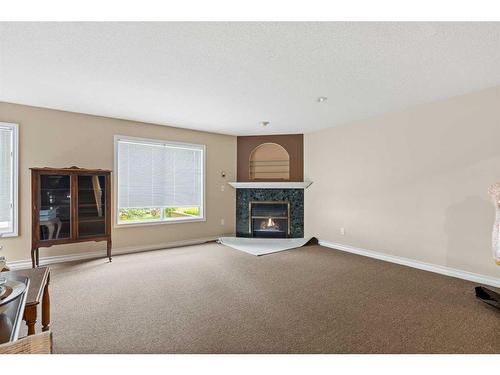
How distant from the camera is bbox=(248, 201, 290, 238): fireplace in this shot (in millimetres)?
5832

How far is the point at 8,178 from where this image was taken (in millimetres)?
3736

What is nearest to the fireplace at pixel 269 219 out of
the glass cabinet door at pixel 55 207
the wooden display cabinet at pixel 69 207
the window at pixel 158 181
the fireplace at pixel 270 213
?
the fireplace at pixel 270 213

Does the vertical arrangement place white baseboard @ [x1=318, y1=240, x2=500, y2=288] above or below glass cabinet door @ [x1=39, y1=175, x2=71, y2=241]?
below

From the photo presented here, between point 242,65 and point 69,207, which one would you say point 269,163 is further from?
point 69,207

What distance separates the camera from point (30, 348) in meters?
0.93

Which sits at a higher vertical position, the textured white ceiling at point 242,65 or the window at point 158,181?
the textured white ceiling at point 242,65

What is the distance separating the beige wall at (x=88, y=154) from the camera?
3824 millimetres

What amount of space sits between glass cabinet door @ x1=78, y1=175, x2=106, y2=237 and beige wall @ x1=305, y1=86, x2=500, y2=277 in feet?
13.3

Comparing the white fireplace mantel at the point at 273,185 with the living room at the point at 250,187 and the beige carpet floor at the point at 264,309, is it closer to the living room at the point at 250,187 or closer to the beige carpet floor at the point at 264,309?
the living room at the point at 250,187

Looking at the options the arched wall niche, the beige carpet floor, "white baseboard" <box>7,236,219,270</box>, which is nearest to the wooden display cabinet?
"white baseboard" <box>7,236,219,270</box>

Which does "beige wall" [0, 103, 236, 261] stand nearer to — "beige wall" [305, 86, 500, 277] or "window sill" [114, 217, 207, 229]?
"window sill" [114, 217, 207, 229]

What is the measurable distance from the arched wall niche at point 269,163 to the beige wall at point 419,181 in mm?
866

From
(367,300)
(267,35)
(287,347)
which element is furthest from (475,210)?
(267,35)

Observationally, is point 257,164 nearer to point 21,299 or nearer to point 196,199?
point 196,199
